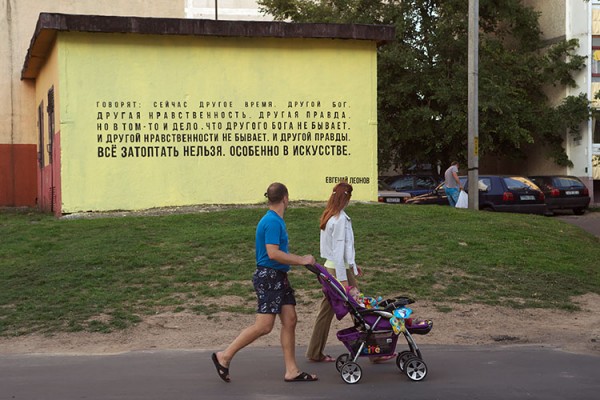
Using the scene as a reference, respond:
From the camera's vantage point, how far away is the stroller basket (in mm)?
8336

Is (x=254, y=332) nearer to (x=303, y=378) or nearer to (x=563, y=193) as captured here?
(x=303, y=378)

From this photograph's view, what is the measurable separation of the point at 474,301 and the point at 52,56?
43.6ft

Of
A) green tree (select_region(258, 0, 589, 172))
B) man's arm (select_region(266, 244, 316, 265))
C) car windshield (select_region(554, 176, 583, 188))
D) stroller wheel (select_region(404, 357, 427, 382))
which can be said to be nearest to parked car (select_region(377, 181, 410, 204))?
green tree (select_region(258, 0, 589, 172))

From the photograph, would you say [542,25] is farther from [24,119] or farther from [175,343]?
[175,343]

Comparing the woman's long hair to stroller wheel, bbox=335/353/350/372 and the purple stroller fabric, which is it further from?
stroller wheel, bbox=335/353/350/372

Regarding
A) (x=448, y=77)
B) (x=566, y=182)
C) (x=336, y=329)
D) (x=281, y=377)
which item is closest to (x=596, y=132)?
(x=566, y=182)

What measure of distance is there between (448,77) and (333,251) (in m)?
29.2

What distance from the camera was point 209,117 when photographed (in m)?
20.6

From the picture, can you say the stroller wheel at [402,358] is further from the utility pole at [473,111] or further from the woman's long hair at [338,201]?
the utility pole at [473,111]

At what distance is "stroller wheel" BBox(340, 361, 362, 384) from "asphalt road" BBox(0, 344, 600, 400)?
85 millimetres

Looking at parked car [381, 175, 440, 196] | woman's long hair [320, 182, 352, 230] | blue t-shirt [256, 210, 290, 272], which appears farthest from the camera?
parked car [381, 175, 440, 196]

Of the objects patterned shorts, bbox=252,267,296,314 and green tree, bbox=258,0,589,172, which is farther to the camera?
green tree, bbox=258,0,589,172

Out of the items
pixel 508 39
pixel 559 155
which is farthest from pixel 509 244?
pixel 508 39

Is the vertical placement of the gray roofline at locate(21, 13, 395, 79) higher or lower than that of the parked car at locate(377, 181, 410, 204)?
higher
